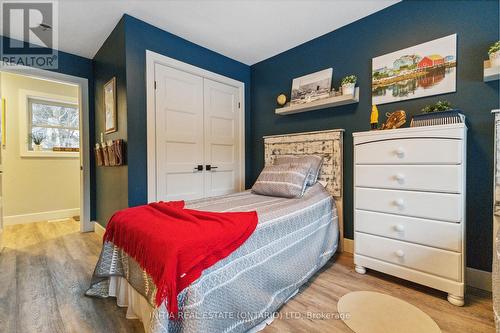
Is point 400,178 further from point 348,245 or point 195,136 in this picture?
point 195,136

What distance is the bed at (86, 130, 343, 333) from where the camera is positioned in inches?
41.6

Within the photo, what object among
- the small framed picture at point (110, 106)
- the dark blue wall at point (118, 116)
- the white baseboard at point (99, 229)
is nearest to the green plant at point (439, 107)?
the dark blue wall at point (118, 116)

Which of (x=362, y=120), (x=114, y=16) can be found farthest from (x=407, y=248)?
(x=114, y=16)

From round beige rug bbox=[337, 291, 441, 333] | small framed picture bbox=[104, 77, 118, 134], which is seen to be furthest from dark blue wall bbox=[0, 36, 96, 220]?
round beige rug bbox=[337, 291, 441, 333]

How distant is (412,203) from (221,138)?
89.6 inches

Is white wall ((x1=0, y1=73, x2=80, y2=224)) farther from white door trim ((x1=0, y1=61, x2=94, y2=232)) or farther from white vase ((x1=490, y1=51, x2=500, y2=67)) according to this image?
white vase ((x1=490, y1=51, x2=500, y2=67))

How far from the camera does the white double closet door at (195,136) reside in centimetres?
255

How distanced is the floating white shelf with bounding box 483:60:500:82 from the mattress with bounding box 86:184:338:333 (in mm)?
1501

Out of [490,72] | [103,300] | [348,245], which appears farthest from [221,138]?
[490,72]

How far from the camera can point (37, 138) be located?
3.87 m

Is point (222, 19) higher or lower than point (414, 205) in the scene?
higher

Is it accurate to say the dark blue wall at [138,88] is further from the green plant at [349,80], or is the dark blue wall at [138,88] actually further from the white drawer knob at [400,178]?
the white drawer knob at [400,178]

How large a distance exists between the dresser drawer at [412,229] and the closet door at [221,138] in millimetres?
1802

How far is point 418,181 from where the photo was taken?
167 cm
